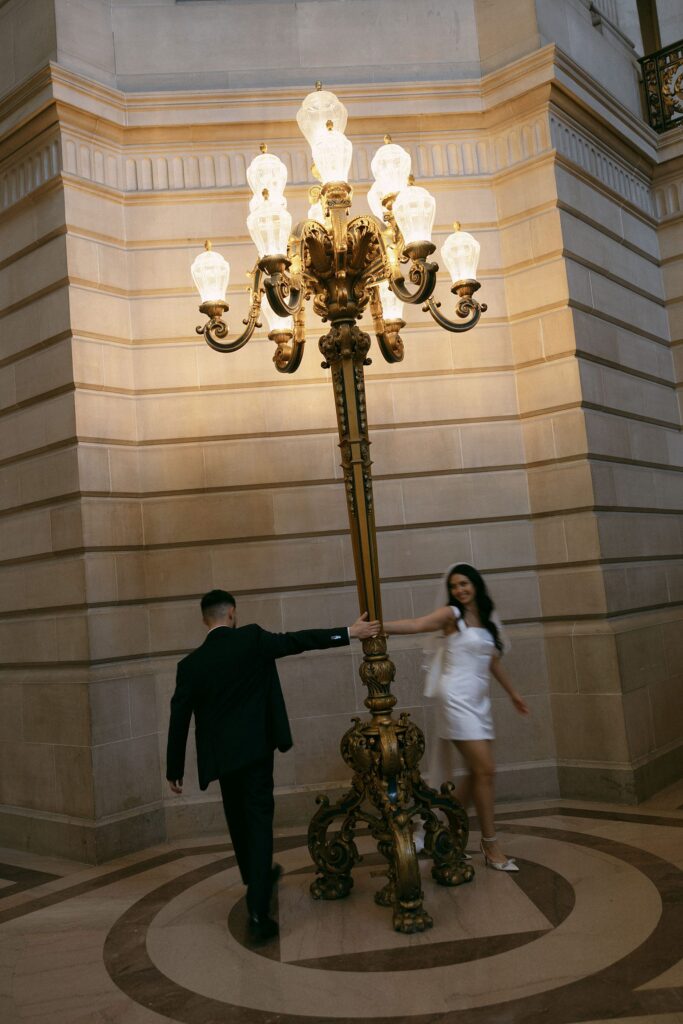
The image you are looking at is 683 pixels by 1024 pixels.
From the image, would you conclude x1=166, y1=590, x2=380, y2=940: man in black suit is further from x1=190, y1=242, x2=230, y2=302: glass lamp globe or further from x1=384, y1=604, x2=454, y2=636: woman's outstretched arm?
x1=190, y1=242, x2=230, y2=302: glass lamp globe

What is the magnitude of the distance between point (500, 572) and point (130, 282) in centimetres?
397

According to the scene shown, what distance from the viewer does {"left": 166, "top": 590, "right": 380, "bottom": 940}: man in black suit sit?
4621mm

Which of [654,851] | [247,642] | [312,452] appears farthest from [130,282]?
[654,851]

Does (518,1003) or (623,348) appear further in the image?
(623,348)

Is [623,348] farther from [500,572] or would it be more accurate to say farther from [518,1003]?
[518,1003]

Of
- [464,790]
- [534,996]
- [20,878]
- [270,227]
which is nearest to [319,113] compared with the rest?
[270,227]

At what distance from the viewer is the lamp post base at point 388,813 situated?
15.9ft

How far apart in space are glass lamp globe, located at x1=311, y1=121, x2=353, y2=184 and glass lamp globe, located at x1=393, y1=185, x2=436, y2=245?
0.48 m

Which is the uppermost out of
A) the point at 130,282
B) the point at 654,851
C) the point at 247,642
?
the point at 130,282

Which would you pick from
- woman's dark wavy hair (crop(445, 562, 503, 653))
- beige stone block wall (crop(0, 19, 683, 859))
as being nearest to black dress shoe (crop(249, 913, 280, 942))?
woman's dark wavy hair (crop(445, 562, 503, 653))

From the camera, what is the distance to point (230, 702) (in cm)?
472

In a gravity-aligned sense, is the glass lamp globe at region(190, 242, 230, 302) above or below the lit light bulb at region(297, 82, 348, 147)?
below

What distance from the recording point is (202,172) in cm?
746

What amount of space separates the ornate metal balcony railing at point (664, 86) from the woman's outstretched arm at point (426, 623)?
6300 mm
